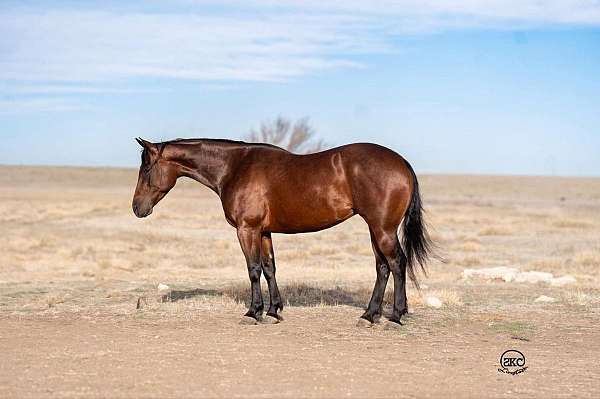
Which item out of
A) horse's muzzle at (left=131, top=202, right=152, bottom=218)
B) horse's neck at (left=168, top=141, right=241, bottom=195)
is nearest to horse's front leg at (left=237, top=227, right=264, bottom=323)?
horse's neck at (left=168, top=141, right=241, bottom=195)

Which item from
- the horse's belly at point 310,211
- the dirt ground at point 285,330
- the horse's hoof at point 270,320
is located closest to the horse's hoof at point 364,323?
the dirt ground at point 285,330

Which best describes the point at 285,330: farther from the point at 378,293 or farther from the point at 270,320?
the point at 378,293

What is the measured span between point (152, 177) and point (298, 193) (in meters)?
2.10

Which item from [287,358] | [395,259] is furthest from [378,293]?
[287,358]

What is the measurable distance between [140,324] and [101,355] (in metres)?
2.08

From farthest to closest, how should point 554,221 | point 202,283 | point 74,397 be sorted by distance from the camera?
1. point 554,221
2. point 202,283
3. point 74,397

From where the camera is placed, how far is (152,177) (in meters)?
11.5

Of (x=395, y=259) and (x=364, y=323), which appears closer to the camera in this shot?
(x=395, y=259)

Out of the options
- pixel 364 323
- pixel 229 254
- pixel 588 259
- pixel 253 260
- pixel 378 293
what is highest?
pixel 588 259

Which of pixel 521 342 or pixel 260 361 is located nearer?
pixel 260 361

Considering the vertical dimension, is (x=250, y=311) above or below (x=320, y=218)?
below

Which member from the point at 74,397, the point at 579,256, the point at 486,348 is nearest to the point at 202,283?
the point at 486,348

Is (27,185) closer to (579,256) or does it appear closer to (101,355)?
(579,256)

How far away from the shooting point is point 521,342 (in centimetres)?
966
